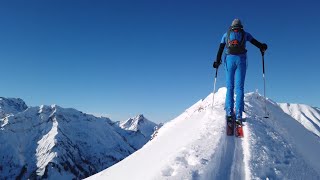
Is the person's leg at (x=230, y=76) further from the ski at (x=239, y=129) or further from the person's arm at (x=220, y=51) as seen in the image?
the ski at (x=239, y=129)

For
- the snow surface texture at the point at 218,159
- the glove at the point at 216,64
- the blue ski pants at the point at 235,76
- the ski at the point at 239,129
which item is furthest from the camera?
the glove at the point at 216,64

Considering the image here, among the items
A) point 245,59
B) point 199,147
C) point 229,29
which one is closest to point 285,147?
point 199,147

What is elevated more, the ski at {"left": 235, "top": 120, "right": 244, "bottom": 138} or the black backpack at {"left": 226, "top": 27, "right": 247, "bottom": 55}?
the black backpack at {"left": 226, "top": 27, "right": 247, "bottom": 55}

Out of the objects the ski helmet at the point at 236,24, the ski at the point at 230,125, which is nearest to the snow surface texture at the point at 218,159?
the ski at the point at 230,125

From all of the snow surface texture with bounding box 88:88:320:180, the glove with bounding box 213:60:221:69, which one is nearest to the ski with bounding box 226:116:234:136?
the snow surface texture with bounding box 88:88:320:180

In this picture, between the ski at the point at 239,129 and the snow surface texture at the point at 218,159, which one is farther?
→ the ski at the point at 239,129

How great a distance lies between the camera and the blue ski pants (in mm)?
14547

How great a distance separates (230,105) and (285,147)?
10.3 ft

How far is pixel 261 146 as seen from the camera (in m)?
11.6

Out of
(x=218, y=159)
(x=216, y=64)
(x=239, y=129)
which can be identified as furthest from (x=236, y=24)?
(x=218, y=159)

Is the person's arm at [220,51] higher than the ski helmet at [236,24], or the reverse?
the ski helmet at [236,24]

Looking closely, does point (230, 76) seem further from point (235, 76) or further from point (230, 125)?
point (230, 125)

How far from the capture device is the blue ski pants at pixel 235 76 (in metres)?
14.5

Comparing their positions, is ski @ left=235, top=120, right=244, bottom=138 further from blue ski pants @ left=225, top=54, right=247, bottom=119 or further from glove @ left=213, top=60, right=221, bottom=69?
glove @ left=213, top=60, right=221, bottom=69
